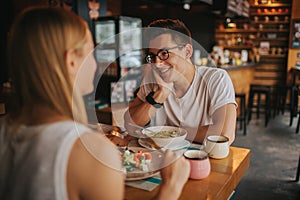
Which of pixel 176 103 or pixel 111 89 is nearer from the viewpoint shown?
pixel 176 103

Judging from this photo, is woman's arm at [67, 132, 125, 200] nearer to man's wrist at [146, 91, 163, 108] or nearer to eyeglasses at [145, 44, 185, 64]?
eyeglasses at [145, 44, 185, 64]

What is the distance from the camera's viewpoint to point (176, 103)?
1.80m

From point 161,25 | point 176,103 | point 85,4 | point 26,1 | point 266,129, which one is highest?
point 26,1

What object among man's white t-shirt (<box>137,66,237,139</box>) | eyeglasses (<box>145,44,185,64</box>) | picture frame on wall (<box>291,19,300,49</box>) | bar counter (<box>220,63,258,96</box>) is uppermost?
picture frame on wall (<box>291,19,300,49</box>)

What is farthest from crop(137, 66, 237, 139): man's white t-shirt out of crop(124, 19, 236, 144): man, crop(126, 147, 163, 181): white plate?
crop(126, 147, 163, 181): white plate

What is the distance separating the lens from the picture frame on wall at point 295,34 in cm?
680

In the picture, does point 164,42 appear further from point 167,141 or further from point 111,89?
point 111,89

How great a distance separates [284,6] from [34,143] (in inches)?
305

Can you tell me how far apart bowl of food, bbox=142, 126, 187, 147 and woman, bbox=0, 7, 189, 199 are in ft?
2.10

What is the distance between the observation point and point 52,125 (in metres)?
0.69

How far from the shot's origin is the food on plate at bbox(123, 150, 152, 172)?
1.14 metres

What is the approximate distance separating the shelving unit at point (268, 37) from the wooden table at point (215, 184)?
6.14m

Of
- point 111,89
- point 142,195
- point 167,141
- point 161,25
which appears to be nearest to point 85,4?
point 111,89

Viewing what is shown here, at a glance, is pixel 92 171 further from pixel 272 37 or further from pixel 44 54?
pixel 272 37
